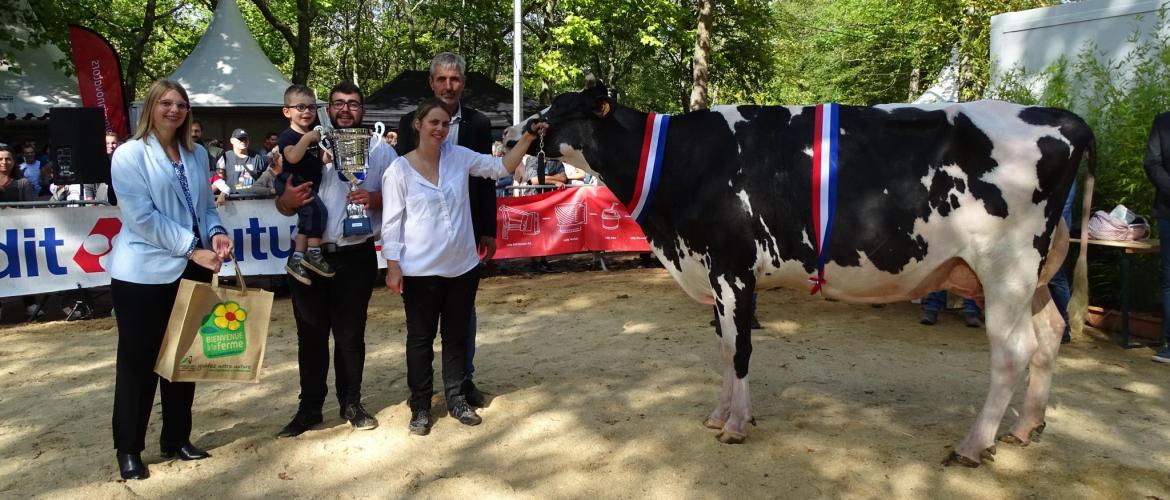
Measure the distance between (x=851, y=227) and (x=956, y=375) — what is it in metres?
2.28

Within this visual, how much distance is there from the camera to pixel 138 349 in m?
3.64

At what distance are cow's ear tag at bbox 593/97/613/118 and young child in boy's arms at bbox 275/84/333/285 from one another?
1525mm

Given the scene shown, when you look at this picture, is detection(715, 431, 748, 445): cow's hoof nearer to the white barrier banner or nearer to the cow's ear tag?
the cow's ear tag

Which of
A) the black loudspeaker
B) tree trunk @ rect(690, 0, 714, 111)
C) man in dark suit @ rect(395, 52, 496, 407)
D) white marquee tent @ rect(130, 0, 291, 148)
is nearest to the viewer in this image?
man in dark suit @ rect(395, 52, 496, 407)

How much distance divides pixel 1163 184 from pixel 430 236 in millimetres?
5826

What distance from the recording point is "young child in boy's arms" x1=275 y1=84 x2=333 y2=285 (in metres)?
3.93

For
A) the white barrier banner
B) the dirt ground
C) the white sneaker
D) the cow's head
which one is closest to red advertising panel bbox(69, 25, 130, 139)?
the white barrier banner

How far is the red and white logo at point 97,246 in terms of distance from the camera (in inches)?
308

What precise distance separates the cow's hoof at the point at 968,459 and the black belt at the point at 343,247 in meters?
3.34

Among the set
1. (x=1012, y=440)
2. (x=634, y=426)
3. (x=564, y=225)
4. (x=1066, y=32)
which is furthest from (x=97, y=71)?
(x=1066, y=32)

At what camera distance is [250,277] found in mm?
8922

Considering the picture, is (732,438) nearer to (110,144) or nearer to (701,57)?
(110,144)

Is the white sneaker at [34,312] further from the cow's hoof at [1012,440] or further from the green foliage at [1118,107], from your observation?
the green foliage at [1118,107]

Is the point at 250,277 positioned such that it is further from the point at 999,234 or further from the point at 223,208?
the point at 999,234
